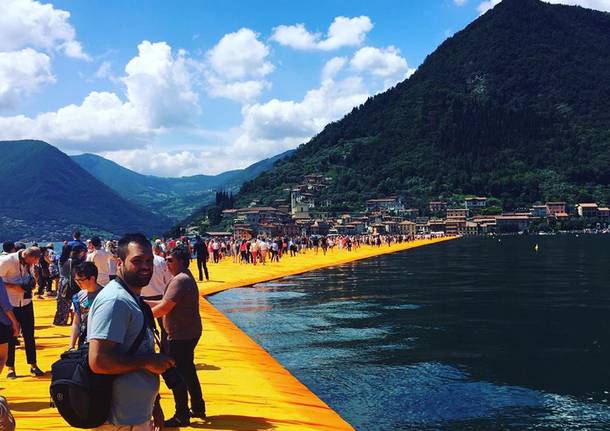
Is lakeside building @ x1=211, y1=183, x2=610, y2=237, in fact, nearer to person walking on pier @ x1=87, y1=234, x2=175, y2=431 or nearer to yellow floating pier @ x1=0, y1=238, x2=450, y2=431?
yellow floating pier @ x1=0, y1=238, x2=450, y2=431

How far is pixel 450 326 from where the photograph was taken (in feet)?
51.0

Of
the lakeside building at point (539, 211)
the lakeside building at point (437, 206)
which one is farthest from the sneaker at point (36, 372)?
the lakeside building at point (437, 206)

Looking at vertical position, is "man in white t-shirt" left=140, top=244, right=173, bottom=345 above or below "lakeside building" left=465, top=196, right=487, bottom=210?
below

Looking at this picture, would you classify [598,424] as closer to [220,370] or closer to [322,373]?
[322,373]

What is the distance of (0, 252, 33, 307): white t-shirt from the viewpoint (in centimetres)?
836

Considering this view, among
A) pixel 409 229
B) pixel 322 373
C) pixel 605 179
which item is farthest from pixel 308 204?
pixel 322 373

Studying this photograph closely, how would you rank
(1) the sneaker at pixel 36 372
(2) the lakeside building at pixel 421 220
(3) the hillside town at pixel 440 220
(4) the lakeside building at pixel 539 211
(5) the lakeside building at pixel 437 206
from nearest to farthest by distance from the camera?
(1) the sneaker at pixel 36 372, (3) the hillside town at pixel 440 220, (2) the lakeside building at pixel 421 220, (4) the lakeside building at pixel 539 211, (5) the lakeside building at pixel 437 206

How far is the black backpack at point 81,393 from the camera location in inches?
141

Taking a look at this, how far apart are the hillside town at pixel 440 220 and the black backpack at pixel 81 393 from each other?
155m

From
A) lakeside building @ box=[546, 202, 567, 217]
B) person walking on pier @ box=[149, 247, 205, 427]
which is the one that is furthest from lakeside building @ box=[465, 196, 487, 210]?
person walking on pier @ box=[149, 247, 205, 427]

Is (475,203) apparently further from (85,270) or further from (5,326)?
(5,326)

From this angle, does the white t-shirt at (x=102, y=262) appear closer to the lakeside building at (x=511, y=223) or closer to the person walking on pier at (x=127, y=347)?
the person walking on pier at (x=127, y=347)

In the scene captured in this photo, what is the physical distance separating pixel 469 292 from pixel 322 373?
14315mm

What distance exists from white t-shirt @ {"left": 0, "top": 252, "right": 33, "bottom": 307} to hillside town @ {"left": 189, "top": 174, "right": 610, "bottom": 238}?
150m
